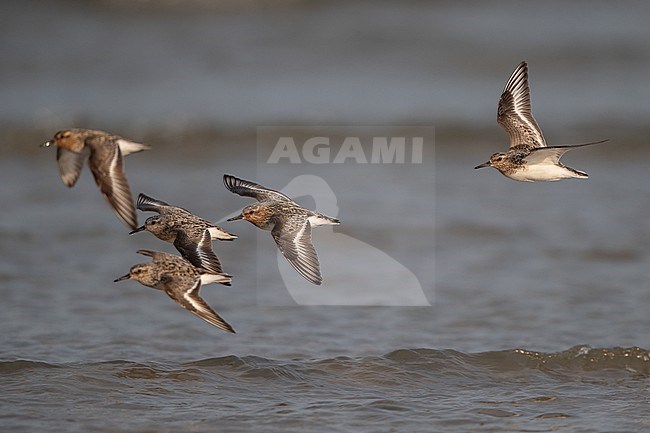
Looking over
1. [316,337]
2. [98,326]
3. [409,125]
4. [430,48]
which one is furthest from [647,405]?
[430,48]

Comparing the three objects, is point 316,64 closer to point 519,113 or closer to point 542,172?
point 519,113

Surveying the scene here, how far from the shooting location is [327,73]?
13969 mm

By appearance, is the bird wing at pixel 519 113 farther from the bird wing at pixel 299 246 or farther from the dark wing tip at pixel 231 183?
the dark wing tip at pixel 231 183

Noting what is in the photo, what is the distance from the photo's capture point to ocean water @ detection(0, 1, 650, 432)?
210 inches

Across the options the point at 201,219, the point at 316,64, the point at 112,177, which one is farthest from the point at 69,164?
the point at 316,64

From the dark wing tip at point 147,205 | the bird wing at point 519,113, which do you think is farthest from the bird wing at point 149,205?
the bird wing at point 519,113

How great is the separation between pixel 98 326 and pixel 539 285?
10.3ft

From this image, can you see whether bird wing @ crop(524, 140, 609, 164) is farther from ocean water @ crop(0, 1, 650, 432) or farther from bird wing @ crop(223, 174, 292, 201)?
bird wing @ crop(223, 174, 292, 201)

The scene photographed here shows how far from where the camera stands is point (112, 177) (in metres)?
5.35

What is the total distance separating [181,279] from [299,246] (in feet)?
2.07

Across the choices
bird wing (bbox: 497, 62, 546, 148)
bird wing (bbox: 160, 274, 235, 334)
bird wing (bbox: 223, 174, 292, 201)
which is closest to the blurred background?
bird wing (bbox: 497, 62, 546, 148)

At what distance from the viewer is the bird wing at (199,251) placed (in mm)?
5043

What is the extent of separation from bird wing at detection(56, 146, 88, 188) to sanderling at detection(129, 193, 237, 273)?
0.52 meters

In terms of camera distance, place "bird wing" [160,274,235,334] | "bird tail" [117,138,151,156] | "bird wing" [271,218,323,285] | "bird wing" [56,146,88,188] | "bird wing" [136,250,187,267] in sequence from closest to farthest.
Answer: "bird wing" [160,274,235,334]
"bird wing" [271,218,323,285]
"bird wing" [136,250,187,267]
"bird tail" [117,138,151,156]
"bird wing" [56,146,88,188]
